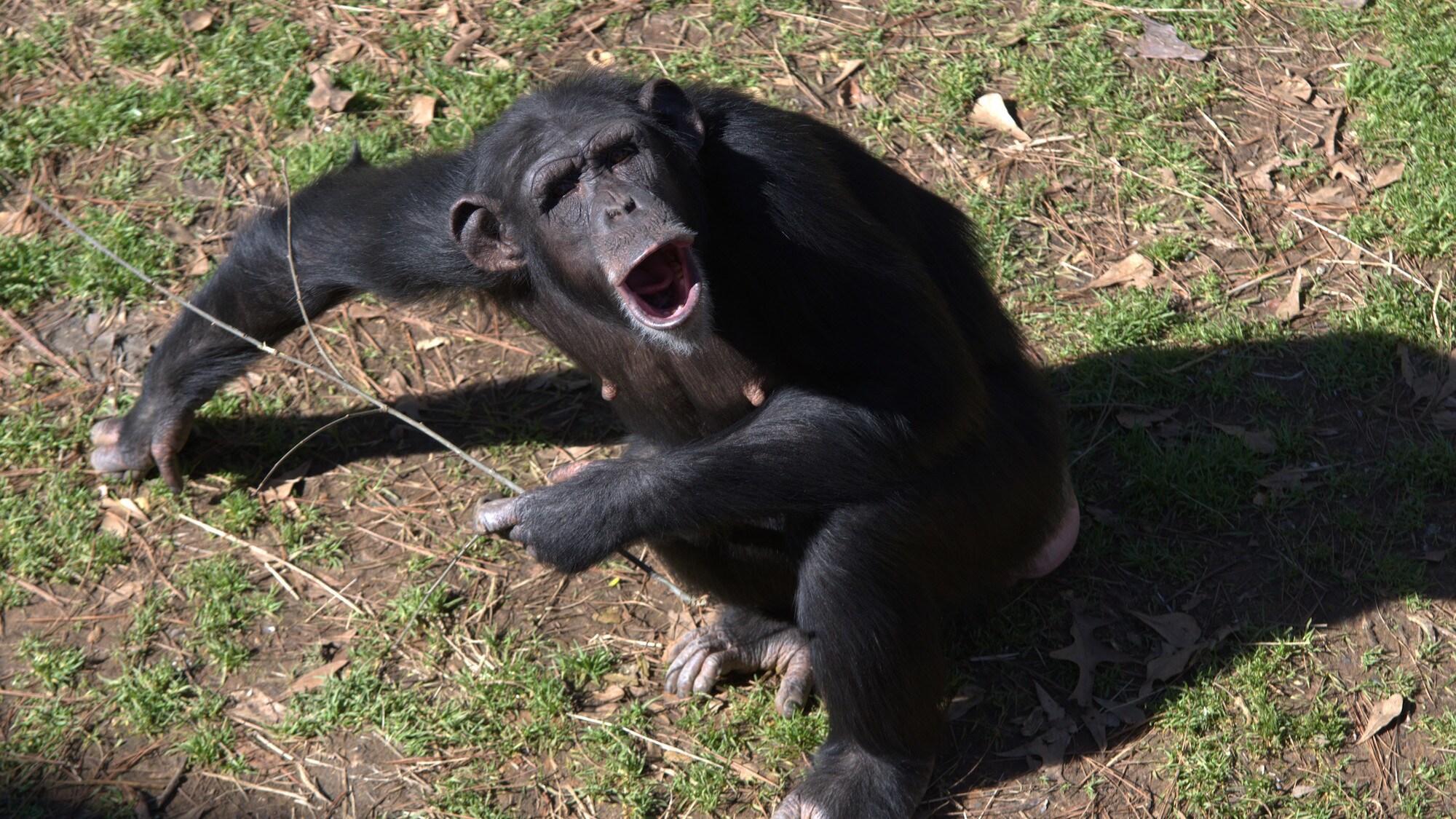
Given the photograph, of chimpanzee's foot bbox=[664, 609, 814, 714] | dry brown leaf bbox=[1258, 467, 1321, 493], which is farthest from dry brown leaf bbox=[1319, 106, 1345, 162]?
chimpanzee's foot bbox=[664, 609, 814, 714]

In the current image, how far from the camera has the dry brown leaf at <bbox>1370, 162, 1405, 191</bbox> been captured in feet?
22.5

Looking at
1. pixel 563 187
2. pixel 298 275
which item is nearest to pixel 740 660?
pixel 563 187

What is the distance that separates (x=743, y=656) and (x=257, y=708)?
6.84 feet

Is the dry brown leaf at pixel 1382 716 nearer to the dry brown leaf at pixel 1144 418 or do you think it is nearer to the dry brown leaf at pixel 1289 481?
the dry brown leaf at pixel 1289 481

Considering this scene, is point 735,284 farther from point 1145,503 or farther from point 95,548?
point 95,548

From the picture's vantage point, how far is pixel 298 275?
208 inches

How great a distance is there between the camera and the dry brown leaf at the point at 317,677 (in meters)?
5.22

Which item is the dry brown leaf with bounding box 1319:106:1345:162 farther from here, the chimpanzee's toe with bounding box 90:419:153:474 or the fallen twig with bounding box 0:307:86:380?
the fallen twig with bounding box 0:307:86:380

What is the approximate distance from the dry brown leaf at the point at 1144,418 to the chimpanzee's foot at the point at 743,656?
2.06m

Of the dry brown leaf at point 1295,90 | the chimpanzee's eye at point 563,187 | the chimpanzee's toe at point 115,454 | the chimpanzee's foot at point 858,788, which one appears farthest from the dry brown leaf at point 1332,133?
the chimpanzee's toe at point 115,454

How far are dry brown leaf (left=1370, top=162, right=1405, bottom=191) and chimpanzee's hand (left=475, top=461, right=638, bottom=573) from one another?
4.97 meters

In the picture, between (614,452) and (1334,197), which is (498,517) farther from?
(1334,197)

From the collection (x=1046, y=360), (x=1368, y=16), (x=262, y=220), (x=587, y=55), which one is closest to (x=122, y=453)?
(x=262, y=220)

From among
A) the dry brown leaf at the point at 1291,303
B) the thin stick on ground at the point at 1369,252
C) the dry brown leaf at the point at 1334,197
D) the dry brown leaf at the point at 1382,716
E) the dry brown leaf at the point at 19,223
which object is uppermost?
the dry brown leaf at the point at 19,223
